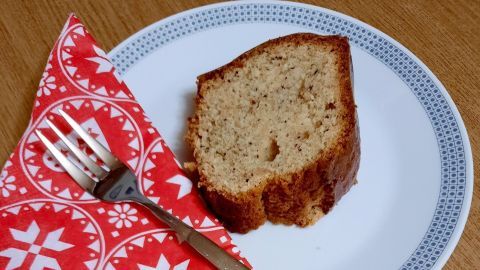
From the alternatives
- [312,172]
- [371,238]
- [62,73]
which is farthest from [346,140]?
[62,73]

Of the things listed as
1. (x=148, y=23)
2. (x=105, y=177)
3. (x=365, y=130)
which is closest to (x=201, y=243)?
(x=105, y=177)

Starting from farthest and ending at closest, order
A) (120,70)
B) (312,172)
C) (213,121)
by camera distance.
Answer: (120,70), (213,121), (312,172)

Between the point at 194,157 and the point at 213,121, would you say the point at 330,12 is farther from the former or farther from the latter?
the point at 194,157

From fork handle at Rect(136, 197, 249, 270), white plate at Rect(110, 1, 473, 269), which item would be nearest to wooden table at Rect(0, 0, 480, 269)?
white plate at Rect(110, 1, 473, 269)

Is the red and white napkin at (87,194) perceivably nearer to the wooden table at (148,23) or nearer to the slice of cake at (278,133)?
the slice of cake at (278,133)

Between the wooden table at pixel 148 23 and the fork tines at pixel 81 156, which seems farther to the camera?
the wooden table at pixel 148 23

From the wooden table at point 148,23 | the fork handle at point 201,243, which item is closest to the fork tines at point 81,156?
the fork handle at point 201,243

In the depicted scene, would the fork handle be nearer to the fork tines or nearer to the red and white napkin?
the red and white napkin
